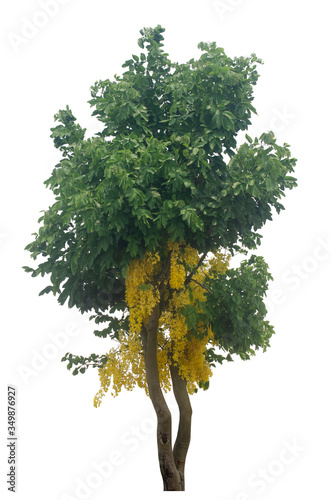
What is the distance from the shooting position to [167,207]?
335 inches

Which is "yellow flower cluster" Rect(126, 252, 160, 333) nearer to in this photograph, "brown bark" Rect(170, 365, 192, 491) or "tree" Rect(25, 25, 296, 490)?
"tree" Rect(25, 25, 296, 490)

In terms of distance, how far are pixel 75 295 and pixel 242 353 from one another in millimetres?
3845

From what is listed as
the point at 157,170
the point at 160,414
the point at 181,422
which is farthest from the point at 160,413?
the point at 157,170

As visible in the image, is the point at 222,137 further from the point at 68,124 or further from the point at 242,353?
the point at 242,353

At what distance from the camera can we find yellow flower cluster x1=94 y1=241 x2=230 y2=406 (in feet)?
30.9

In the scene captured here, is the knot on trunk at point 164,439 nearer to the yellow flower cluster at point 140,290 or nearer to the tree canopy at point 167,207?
the tree canopy at point 167,207

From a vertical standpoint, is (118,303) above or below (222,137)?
below

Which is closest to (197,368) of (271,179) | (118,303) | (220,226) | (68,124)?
(118,303)

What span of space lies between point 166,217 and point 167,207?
0.50 feet

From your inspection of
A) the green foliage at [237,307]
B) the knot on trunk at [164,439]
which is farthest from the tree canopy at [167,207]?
the knot on trunk at [164,439]

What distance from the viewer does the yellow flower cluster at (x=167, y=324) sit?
9406 millimetres

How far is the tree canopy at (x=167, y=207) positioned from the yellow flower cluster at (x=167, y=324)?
0.02m

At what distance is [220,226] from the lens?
9.01 meters

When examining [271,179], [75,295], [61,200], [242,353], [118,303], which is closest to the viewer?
[271,179]
